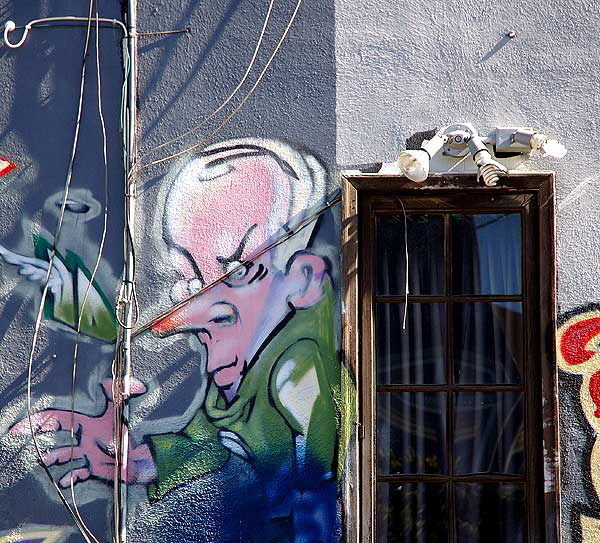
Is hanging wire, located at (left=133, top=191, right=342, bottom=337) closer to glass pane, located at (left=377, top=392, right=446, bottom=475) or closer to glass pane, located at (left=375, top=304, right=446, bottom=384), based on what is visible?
glass pane, located at (left=375, top=304, right=446, bottom=384)

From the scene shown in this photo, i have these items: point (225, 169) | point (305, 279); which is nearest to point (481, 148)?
point (305, 279)

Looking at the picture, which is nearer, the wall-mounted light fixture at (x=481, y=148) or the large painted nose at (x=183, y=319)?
the wall-mounted light fixture at (x=481, y=148)

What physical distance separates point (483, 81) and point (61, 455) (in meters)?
2.90

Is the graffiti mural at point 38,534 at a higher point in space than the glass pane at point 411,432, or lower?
lower

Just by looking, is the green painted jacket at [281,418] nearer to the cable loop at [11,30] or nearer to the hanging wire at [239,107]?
the hanging wire at [239,107]

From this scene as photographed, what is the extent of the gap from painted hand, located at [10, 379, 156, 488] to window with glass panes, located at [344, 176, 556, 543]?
114cm

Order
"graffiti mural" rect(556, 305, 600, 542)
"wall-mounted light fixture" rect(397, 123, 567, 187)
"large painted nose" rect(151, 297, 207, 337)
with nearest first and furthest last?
"wall-mounted light fixture" rect(397, 123, 567, 187) → "graffiti mural" rect(556, 305, 600, 542) → "large painted nose" rect(151, 297, 207, 337)

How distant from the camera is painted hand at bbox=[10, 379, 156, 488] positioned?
15.1 ft

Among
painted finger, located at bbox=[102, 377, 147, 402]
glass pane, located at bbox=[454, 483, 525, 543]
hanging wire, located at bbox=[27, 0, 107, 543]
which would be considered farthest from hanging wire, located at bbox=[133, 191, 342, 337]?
glass pane, located at bbox=[454, 483, 525, 543]

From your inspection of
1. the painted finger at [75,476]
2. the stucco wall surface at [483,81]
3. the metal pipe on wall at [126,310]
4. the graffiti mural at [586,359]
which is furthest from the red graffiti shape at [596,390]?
the painted finger at [75,476]

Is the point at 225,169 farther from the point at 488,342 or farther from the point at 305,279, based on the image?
the point at 488,342

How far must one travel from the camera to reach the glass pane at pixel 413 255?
15.5 ft

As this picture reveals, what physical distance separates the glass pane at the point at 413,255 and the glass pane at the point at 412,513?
39.6 inches

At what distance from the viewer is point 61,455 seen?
4.63 meters
